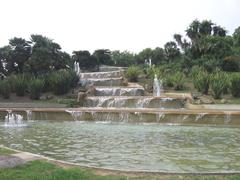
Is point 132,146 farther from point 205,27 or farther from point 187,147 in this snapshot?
point 205,27

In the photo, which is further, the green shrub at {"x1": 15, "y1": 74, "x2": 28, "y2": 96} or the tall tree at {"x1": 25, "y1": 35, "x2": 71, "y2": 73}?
the tall tree at {"x1": 25, "y1": 35, "x2": 71, "y2": 73}

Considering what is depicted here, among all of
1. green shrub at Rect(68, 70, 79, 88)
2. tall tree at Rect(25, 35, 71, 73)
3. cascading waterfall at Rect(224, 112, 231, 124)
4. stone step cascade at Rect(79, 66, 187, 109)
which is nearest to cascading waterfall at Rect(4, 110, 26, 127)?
stone step cascade at Rect(79, 66, 187, 109)

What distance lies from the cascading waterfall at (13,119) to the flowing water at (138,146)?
7.81 feet

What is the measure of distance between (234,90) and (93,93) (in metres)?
8.77

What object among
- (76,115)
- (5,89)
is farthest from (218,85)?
(5,89)

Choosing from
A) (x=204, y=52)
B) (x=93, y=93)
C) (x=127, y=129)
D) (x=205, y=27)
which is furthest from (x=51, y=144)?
(x=205, y=27)

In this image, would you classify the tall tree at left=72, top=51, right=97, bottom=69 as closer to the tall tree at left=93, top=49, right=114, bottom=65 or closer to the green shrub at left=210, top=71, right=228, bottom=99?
the tall tree at left=93, top=49, right=114, bottom=65

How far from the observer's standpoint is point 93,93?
27.3 m

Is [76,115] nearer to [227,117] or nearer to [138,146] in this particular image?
[227,117]

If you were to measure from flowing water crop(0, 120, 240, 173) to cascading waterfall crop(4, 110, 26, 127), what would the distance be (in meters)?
2.38

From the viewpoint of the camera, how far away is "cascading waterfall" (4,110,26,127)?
1869cm

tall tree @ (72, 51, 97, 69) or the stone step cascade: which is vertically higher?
tall tree @ (72, 51, 97, 69)

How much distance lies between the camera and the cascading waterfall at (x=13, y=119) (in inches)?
736

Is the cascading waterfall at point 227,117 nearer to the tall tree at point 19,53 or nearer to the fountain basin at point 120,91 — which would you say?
the fountain basin at point 120,91
